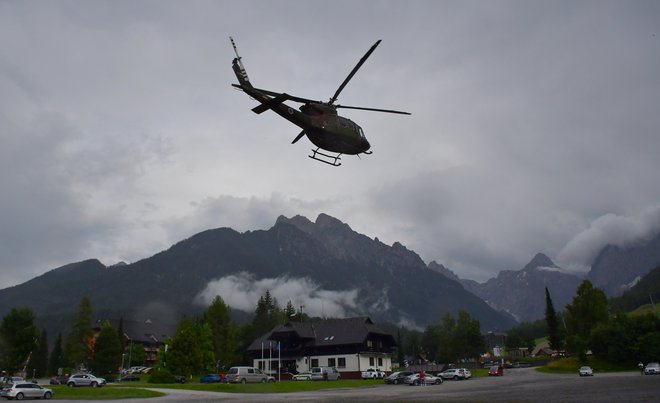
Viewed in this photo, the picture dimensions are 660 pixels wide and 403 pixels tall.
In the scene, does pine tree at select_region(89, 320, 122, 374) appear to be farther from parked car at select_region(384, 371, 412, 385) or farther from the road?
the road

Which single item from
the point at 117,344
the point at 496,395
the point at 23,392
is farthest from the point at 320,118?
the point at 117,344

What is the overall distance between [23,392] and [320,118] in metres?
31.3

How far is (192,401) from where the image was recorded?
3088cm

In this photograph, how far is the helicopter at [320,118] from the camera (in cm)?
2531

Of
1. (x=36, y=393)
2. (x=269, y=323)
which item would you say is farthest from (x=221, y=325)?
(x=36, y=393)

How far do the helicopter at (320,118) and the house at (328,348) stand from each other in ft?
184

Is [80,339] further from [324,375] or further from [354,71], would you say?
[354,71]

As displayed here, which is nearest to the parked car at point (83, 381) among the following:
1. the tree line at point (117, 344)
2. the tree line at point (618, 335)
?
the tree line at point (117, 344)

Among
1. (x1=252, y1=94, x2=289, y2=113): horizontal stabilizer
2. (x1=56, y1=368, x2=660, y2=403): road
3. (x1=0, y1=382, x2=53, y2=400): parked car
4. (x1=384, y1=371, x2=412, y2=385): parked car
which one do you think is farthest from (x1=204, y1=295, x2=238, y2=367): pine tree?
(x1=252, y1=94, x2=289, y2=113): horizontal stabilizer

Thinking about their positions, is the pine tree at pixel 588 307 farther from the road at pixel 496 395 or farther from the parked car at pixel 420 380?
the road at pixel 496 395

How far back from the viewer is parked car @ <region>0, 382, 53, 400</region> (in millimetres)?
A: 37656

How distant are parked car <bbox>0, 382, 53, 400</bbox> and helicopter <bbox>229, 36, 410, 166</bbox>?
93.4 feet

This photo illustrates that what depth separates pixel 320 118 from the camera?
27375 millimetres

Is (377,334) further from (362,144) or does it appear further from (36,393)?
(362,144)
